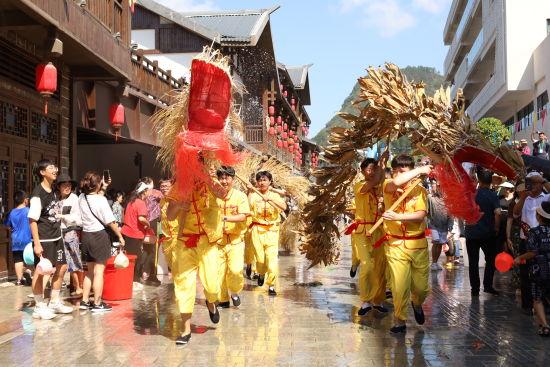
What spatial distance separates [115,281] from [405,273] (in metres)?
4.14

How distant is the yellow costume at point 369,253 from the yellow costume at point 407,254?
3.05ft

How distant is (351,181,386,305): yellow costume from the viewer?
25.4ft

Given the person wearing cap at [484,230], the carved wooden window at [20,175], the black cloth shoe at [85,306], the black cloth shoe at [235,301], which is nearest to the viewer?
the black cloth shoe at [85,306]

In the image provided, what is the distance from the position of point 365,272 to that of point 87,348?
3320 millimetres

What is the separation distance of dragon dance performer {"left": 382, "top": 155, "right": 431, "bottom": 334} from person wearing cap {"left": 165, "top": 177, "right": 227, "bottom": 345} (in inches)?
69.8

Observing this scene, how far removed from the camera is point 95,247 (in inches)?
313

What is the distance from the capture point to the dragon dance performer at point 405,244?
21.9 ft

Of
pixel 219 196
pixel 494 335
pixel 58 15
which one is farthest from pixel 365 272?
pixel 58 15

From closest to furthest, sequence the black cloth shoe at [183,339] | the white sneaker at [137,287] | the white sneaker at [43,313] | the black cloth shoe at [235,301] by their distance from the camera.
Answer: the black cloth shoe at [183,339], the white sneaker at [43,313], the black cloth shoe at [235,301], the white sneaker at [137,287]

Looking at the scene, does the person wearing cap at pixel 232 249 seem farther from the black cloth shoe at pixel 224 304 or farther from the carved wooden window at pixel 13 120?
the carved wooden window at pixel 13 120

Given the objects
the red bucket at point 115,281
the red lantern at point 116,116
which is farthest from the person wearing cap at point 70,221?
the red lantern at point 116,116

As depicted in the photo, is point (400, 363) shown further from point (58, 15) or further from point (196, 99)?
point (58, 15)

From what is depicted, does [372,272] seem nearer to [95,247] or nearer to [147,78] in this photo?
[95,247]

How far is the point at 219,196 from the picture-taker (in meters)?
6.59
